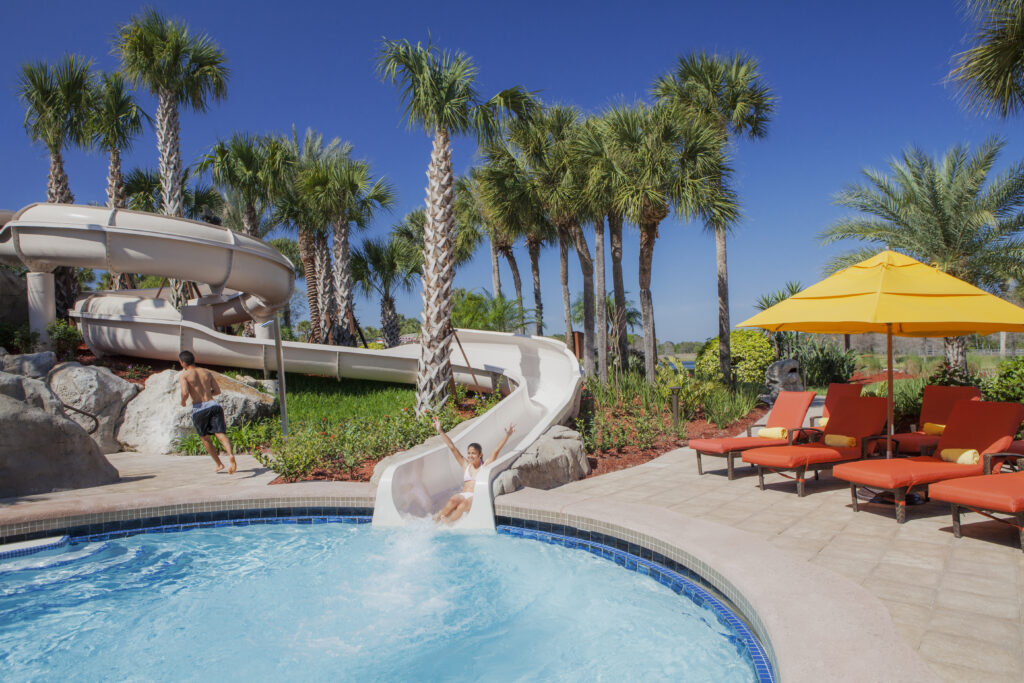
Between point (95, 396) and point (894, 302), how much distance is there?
11574 millimetres

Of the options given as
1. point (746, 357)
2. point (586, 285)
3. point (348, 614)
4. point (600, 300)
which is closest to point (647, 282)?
point (600, 300)

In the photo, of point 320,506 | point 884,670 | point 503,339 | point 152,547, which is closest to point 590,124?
point 503,339

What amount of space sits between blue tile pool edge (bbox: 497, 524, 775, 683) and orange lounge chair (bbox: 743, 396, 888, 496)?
223 centimetres

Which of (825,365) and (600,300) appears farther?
(825,365)

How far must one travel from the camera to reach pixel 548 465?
7.42 metres

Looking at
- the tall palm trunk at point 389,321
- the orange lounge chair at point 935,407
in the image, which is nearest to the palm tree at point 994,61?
the orange lounge chair at point 935,407

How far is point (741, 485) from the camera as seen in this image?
279 inches

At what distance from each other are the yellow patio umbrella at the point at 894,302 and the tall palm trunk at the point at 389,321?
84.9 ft

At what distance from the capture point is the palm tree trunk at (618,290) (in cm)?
1708

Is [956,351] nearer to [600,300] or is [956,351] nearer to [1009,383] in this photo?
[1009,383]

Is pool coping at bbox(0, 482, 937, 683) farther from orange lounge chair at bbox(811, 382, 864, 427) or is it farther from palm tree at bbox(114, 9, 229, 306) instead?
palm tree at bbox(114, 9, 229, 306)

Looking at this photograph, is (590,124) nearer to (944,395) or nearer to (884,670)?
(944,395)

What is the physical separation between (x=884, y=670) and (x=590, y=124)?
644 inches

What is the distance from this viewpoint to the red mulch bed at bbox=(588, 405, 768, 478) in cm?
873
